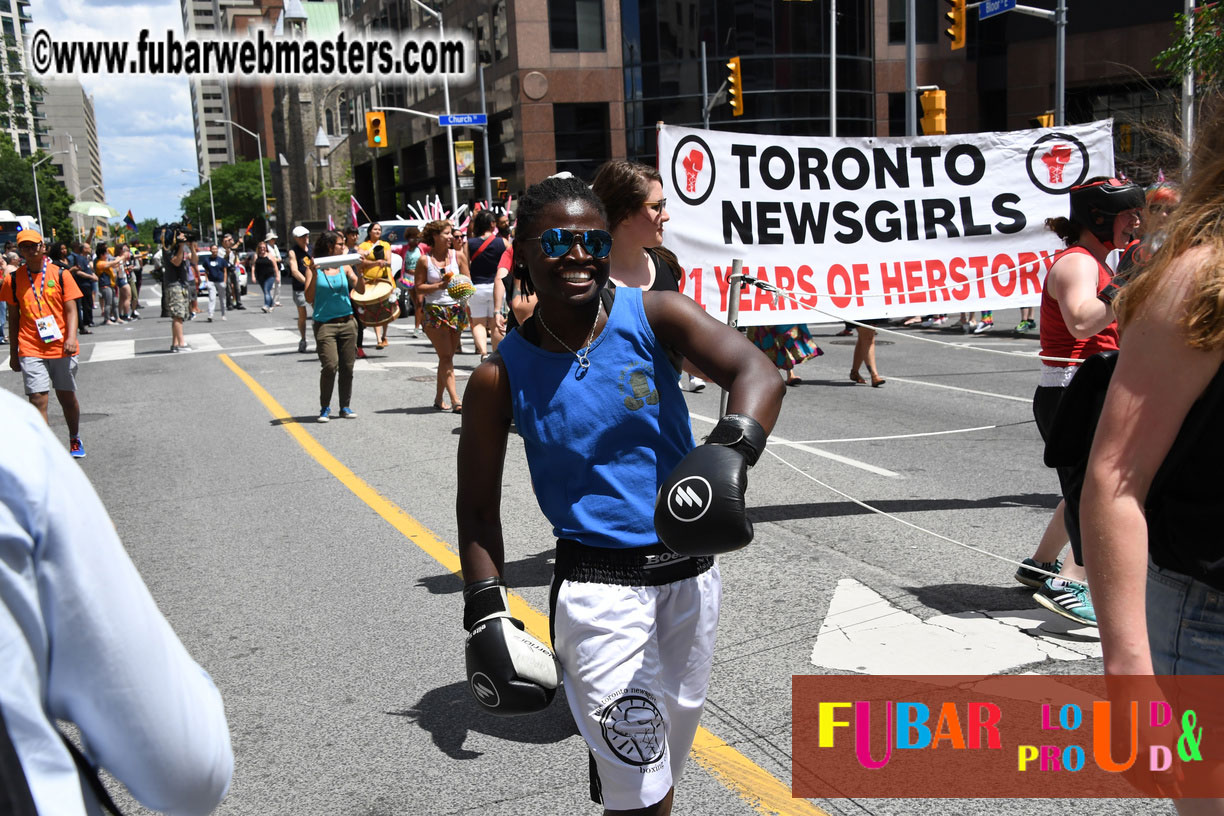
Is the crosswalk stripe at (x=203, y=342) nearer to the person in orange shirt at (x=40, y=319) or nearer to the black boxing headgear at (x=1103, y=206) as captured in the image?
the person in orange shirt at (x=40, y=319)

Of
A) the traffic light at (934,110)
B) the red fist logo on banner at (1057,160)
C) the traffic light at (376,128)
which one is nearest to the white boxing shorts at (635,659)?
the red fist logo on banner at (1057,160)

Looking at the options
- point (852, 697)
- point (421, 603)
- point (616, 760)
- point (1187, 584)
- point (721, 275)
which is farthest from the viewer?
point (721, 275)

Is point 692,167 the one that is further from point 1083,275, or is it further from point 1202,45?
point 1202,45

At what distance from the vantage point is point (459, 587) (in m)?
5.60

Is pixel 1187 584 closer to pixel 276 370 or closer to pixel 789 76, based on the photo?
pixel 276 370

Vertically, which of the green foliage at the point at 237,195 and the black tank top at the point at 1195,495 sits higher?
the green foliage at the point at 237,195

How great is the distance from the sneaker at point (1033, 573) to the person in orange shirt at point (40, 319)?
316 inches

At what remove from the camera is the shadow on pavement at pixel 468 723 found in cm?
388

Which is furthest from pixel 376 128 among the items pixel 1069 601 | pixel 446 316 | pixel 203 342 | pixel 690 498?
pixel 690 498

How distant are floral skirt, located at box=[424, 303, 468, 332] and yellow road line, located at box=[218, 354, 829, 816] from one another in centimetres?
197

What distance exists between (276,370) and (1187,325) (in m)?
15.2

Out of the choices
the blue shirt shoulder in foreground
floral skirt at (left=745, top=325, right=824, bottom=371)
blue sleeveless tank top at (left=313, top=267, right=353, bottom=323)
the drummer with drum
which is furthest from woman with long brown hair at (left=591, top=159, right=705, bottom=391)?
the drummer with drum

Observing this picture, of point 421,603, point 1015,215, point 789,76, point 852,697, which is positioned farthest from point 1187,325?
point 789,76

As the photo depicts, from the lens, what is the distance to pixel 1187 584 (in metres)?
1.87
